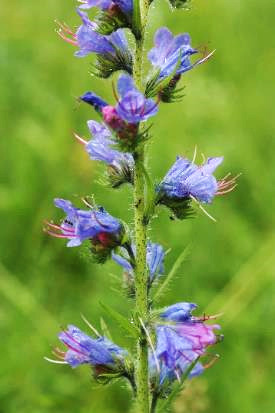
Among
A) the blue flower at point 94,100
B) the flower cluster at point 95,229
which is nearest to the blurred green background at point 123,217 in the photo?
the flower cluster at point 95,229

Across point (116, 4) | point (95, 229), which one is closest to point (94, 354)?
point (95, 229)

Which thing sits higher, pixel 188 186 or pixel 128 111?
pixel 128 111

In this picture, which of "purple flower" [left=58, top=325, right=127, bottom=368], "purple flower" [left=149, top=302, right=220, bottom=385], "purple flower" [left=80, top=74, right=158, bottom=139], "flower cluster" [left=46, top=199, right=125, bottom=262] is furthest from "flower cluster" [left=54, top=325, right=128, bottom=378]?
"purple flower" [left=80, top=74, right=158, bottom=139]

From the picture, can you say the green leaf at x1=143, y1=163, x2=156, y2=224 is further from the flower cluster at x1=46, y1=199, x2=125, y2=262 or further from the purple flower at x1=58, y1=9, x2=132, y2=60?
the purple flower at x1=58, y1=9, x2=132, y2=60

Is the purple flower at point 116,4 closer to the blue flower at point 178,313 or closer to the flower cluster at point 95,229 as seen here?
the flower cluster at point 95,229

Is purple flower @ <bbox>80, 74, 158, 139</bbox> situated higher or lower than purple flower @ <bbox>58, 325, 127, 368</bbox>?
higher

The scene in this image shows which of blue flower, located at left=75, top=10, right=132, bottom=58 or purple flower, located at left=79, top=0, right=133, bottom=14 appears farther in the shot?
blue flower, located at left=75, top=10, right=132, bottom=58

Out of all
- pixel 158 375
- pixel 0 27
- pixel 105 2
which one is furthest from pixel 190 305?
pixel 0 27

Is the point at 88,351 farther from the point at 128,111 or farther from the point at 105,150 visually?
the point at 128,111
